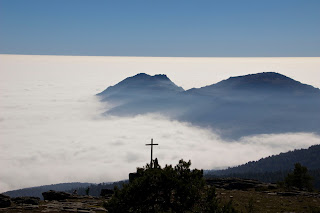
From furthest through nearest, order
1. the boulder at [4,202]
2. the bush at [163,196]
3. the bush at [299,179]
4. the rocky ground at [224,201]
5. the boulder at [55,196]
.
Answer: the bush at [299,179] → the boulder at [55,196] → the boulder at [4,202] → the rocky ground at [224,201] → the bush at [163,196]

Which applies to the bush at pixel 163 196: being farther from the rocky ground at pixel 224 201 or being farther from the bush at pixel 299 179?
the bush at pixel 299 179

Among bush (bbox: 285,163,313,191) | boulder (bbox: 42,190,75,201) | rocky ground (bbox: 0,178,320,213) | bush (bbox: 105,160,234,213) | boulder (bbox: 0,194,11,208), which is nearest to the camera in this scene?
bush (bbox: 105,160,234,213)

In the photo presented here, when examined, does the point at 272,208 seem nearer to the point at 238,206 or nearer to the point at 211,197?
the point at 238,206

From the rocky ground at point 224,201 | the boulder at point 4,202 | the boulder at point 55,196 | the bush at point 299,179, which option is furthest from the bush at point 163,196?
the bush at point 299,179

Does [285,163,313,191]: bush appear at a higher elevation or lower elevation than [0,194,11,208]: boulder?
higher

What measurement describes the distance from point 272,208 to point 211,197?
1093 inches

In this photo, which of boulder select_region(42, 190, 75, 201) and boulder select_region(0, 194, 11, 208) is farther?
boulder select_region(42, 190, 75, 201)

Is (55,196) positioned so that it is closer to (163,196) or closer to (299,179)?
(163,196)

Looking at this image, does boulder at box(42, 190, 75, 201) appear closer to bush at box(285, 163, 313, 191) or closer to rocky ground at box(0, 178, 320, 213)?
rocky ground at box(0, 178, 320, 213)

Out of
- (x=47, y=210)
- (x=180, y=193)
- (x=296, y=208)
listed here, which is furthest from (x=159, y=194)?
(x=296, y=208)

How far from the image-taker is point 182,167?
36.8m

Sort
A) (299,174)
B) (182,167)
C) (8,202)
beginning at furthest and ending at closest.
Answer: (299,174)
(8,202)
(182,167)

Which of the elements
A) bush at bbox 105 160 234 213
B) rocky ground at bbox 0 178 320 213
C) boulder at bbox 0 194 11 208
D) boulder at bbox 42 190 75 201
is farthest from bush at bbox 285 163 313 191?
bush at bbox 105 160 234 213

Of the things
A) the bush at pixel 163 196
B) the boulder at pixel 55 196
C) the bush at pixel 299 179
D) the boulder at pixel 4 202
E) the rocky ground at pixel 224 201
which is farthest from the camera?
the bush at pixel 299 179
